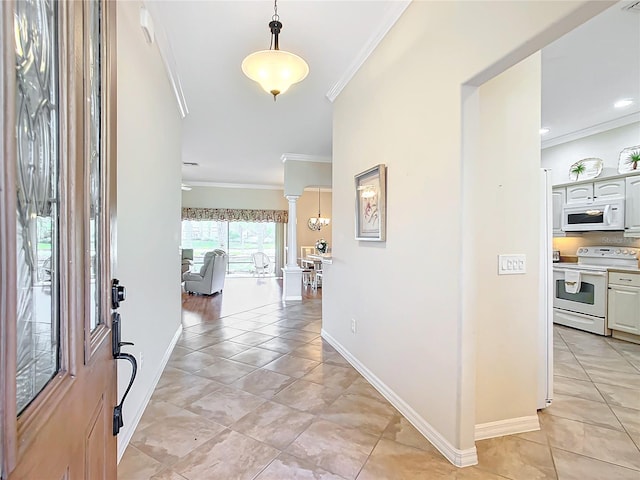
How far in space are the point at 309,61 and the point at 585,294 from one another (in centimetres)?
444

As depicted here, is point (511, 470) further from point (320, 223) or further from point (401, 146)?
point (320, 223)

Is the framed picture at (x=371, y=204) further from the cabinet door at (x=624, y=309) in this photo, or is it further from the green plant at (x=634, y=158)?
the green plant at (x=634, y=158)

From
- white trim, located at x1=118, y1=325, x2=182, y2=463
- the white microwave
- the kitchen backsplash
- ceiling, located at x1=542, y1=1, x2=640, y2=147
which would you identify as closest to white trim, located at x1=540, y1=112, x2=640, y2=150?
ceiling, located at x1=542, y1=1, x2=640, y2=147

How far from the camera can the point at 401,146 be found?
2334 mm

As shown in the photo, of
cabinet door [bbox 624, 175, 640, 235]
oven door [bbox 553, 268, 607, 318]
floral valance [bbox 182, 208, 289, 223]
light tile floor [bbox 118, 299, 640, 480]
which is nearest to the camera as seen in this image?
light tile floor [bbox 118, 299, 640, 480]

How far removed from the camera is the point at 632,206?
4.04 meters

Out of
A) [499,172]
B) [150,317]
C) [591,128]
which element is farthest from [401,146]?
[591,128]

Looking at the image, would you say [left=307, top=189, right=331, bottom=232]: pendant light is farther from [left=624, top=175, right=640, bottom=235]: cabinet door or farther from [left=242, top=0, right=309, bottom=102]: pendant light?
[left=242, top=0, right=309, bottom=102]: pendant light

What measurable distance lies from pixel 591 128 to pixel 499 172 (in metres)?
3.85

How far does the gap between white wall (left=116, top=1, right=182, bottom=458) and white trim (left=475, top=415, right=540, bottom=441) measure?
2.09m

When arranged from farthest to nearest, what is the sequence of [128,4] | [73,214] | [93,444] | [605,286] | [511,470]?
[605,286] < [128,4] < [511,470] < [93,444] < [73,214]

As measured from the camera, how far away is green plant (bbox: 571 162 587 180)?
4.67m

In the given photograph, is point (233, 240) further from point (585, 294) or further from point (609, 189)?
point (609, 189)

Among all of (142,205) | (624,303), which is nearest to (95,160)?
(142,205)
